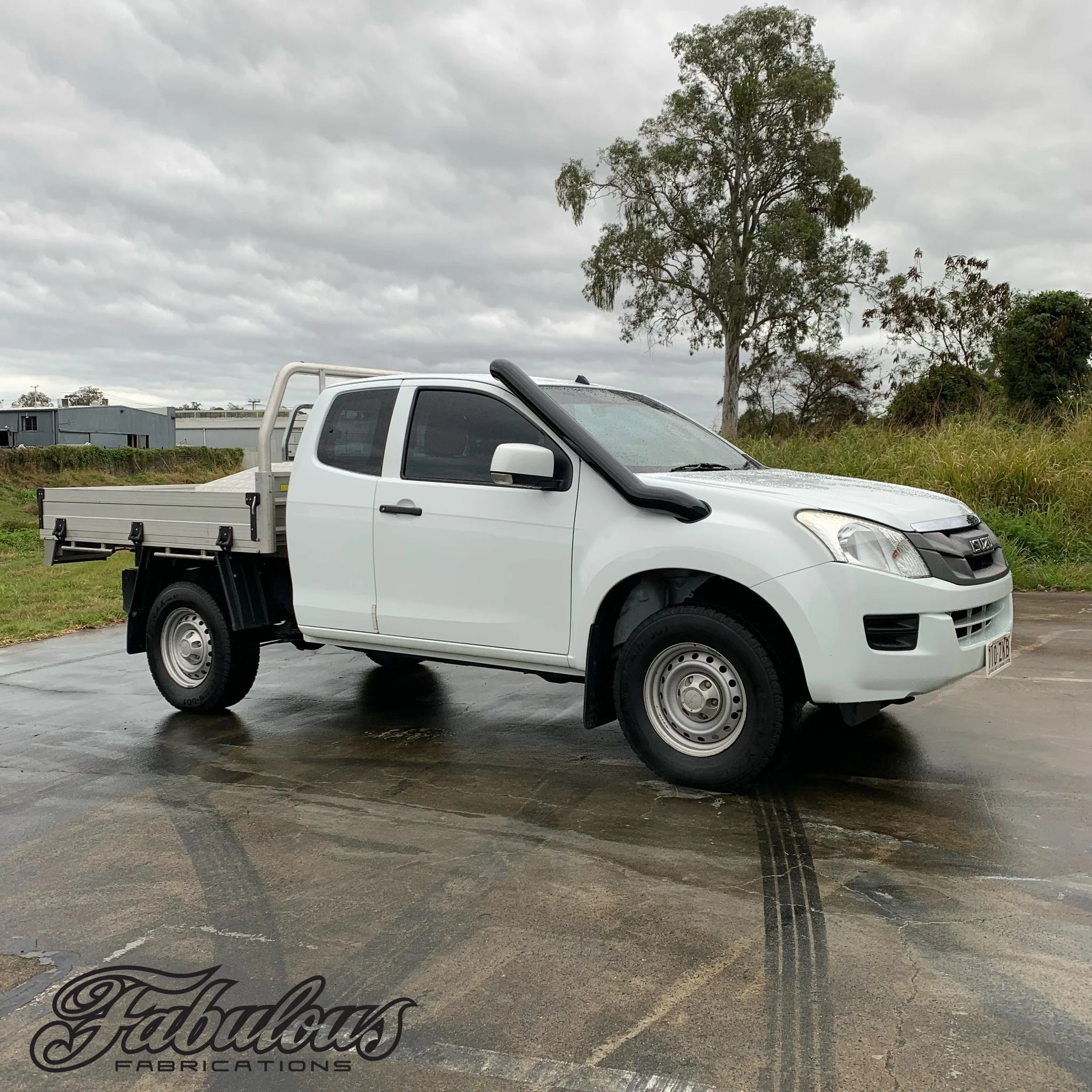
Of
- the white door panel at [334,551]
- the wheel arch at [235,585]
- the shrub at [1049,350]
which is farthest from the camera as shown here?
the shrub at [1049,350]

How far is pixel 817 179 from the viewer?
38.2 m

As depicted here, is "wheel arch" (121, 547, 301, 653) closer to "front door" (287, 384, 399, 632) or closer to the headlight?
"front door" (287, 384, 399, 632)

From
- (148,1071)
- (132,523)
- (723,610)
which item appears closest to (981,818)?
(723,610)

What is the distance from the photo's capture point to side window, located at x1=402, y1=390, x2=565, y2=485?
5.64 m

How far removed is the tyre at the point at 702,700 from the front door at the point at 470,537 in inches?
19.1

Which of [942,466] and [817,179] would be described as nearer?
[942,466]

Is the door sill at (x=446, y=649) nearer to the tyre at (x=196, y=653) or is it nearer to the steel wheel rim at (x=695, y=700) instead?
the steel wheel rim at (x=695, y=700)

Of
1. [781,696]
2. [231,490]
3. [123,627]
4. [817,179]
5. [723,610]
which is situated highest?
[817,179]

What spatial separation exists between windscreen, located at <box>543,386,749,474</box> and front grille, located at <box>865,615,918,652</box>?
1430 millimetres

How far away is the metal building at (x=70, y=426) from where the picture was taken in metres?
66.8

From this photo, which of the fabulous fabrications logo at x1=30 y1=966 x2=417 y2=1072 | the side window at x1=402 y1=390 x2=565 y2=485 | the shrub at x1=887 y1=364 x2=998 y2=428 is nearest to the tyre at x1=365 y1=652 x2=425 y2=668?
the side window at x1=402 y1=390 x2=565 y2=485

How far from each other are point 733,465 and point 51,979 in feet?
13.7

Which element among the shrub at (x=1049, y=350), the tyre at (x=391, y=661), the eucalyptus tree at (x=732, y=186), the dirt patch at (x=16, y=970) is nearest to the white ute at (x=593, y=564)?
the tyre at (x=391, y=661)

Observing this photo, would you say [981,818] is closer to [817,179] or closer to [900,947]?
[900,947]
